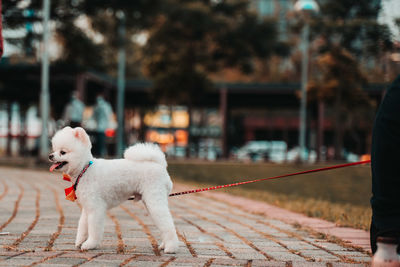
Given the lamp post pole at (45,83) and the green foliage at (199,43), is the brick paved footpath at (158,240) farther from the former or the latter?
the green foliage at (199,43)

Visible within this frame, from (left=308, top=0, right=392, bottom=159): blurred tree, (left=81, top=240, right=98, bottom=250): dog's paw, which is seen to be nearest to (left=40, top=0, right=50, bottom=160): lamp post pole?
(left=81, top=240, right=98, bottom=250): dog's paw

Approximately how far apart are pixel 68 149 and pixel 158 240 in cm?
120

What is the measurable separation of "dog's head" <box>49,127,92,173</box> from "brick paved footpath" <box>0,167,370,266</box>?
61 centimetres

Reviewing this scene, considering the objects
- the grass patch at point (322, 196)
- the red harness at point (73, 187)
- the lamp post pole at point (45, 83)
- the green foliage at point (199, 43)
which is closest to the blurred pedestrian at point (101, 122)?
the lamp post pole at point (45, 83)

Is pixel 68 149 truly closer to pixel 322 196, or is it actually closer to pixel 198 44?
pixel 322 196

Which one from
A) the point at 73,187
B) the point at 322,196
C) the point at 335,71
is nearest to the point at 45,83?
the point at 322,196

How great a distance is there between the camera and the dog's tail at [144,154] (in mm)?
4230

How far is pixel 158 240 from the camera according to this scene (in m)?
4.81

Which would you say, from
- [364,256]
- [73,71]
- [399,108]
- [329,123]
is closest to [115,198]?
[364,256]

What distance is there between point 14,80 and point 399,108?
1032 inches

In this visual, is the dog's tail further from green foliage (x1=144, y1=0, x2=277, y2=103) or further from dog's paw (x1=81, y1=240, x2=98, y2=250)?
green foliage (x1=144, y1=0, x2=277, y2=103)

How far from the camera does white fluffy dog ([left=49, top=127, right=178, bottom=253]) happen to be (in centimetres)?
409

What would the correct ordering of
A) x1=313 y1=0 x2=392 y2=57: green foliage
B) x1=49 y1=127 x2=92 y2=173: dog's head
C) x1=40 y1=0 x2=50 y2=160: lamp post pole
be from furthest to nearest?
Result: x1=313 y1=0 x2=392 y2=57: green foliage, x1=40 y1=0 x2=50 y2=160: lamp post pole, x1=49 y1=127 x2=92 y2=173: dog's head

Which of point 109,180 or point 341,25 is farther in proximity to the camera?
point 341,25
